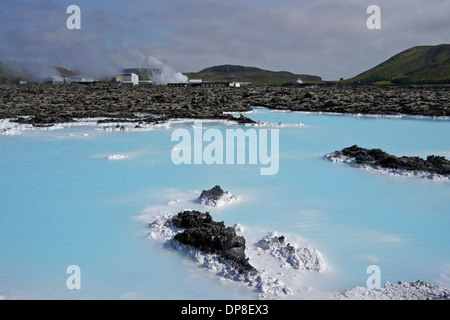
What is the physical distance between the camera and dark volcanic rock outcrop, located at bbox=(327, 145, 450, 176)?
33.8 ft

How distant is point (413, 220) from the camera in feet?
23.7

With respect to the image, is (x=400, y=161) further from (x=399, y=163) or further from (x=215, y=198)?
(x=215, y=198)

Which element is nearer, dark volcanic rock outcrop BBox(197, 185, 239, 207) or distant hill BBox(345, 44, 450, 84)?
dark volcanic rock outcrop BBox(197, 185, 239, 207)

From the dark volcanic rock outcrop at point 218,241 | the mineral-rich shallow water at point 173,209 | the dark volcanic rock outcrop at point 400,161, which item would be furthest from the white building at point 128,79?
the dark volcanic rock outcrop at point 218,241

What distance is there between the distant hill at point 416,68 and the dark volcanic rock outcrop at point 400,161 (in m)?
94.2

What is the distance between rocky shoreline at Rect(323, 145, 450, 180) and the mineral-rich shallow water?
0.43 meters

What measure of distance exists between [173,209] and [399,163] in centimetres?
680

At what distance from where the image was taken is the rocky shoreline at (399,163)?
10148 mm

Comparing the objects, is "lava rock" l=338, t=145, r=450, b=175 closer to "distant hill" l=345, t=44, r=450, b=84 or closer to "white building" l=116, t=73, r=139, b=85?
"white building" l=116, t=73, r=139, b=85

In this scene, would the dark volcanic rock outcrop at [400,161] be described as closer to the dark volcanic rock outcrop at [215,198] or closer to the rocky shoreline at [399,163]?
the rocky shoreline at [399,163]

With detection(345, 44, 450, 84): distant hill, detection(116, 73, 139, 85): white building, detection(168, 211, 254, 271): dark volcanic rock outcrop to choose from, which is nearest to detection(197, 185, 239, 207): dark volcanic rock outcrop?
detection(168, 211, 254, 271): dark volcanic rock outcrop

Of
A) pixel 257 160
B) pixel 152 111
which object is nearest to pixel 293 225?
pixel 257 160

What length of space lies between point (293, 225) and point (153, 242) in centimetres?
250

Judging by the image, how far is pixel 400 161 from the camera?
1073 centimetres
